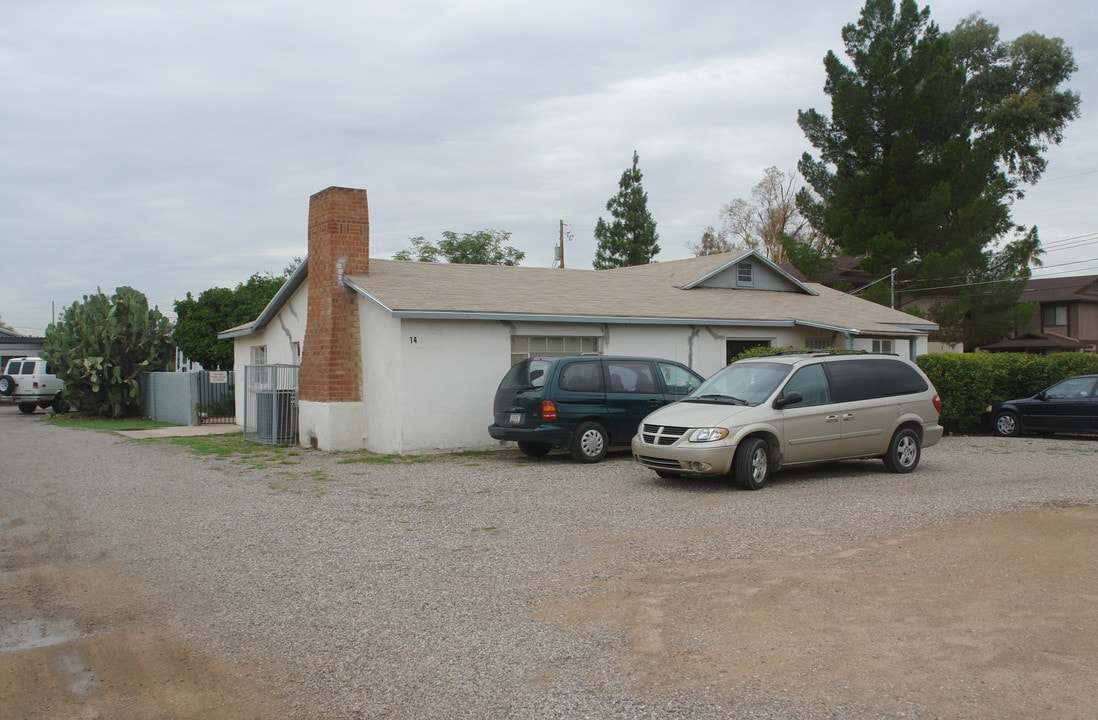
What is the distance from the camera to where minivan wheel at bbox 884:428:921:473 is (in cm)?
1223

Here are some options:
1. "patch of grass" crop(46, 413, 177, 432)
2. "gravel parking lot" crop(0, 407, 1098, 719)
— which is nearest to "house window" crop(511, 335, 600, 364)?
"gravel parking lot" crop(0, 407, 1098, 719)

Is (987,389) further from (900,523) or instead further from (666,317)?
(900,523)

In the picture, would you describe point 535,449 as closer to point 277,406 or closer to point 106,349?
point 277,406

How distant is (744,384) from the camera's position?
12.0m

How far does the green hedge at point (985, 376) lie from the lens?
61.5ft

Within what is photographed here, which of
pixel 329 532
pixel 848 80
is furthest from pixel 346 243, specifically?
pixel 848 80

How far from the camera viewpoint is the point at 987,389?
1872 centimetres

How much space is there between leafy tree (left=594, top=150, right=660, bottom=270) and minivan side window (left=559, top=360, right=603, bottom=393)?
3277 centimetres

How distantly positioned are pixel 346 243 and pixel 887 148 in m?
24.6

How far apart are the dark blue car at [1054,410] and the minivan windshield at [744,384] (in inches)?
351

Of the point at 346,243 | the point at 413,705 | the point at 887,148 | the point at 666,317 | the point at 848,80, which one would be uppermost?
the point at 848,80

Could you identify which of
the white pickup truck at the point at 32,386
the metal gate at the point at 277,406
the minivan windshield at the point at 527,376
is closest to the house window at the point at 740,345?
the minivan windshield at the point at 527,376

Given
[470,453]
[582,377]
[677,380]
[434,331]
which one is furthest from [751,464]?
[434,331]

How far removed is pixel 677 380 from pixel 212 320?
821 inches
